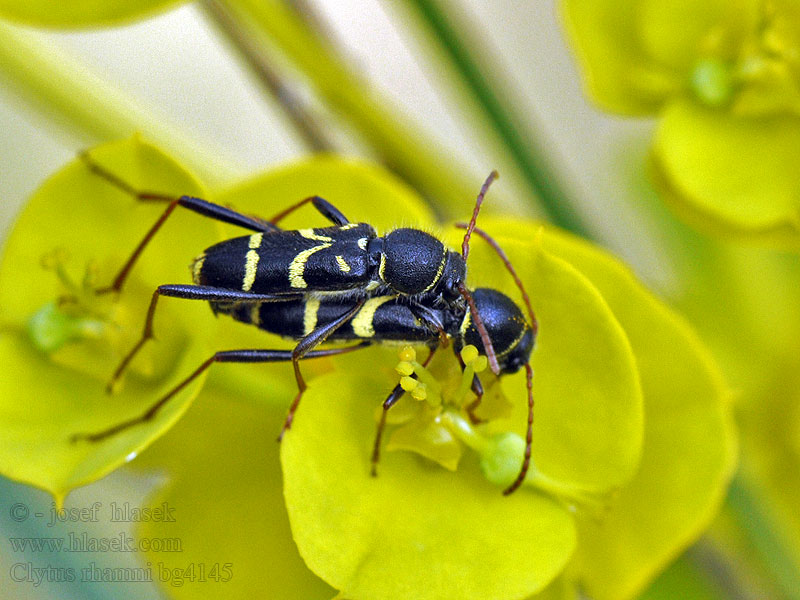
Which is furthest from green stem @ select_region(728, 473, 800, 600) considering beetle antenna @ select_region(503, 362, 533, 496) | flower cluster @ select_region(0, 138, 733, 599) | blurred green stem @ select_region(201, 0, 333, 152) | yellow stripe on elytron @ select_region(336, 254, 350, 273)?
blurred green stem @ select_region(201, 0, 333, 152)

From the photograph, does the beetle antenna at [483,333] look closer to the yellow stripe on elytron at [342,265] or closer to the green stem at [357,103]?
the yellow stripe on elytron at [342,265]

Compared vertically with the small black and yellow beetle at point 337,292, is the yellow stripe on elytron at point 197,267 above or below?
above

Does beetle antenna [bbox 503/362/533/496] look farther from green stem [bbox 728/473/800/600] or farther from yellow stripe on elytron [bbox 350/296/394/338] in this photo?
green stem [bbox 728/473/800/600]

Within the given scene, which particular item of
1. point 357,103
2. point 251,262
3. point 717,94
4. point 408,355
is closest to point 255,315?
point 251,262

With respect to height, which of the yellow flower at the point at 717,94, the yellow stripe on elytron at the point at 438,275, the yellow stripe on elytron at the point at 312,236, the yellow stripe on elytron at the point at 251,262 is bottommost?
the yellow flower at the point at 717,94

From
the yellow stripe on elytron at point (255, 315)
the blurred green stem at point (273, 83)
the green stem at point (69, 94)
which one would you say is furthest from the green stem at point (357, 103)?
the yellow stripe on elytron at point (255, 315)

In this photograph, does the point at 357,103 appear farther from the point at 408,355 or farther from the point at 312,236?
the point at 408,355

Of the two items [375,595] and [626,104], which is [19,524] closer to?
[375,595]
